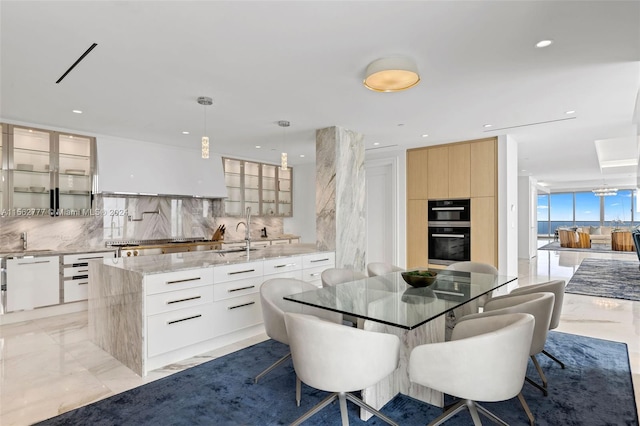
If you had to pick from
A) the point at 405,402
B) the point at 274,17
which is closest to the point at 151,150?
the point at 274,17

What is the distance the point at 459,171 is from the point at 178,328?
4986 mm

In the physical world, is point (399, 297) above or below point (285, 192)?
below

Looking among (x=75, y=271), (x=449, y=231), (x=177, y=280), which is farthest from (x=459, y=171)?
(x=75, y=271)

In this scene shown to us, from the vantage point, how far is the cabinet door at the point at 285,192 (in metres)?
8.16

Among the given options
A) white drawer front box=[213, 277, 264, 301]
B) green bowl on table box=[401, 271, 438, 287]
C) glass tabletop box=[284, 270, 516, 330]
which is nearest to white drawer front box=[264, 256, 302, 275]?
white drawer front box=[213, 277, 264, 301]

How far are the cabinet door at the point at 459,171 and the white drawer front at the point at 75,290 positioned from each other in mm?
5839

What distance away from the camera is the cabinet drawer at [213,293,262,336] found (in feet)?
11.5

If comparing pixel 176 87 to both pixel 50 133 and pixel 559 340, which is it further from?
pixel 559 340

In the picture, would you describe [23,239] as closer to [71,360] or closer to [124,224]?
[124,224]

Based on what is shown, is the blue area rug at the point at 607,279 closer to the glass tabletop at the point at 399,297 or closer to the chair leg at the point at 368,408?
the glass tabletop at the point at 399,297

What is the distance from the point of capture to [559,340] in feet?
12.0

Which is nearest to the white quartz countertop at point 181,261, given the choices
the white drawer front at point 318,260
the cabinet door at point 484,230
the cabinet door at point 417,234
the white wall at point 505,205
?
the white drawer front at point 318,260

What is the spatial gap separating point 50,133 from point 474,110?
5.64 meters

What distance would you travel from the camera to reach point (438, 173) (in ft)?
20.5
